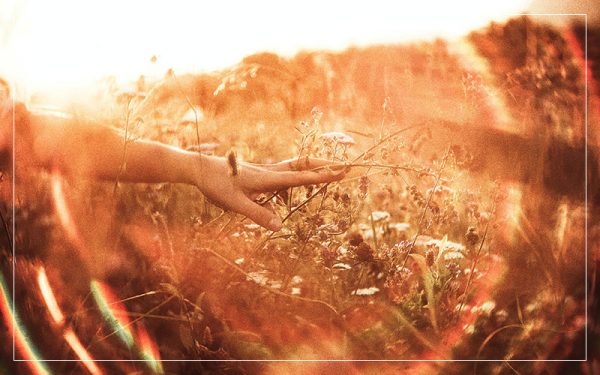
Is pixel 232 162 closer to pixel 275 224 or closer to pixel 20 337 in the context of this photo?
pixel 275 224

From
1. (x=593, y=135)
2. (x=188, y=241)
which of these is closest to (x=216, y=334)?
(x=188, y=241)

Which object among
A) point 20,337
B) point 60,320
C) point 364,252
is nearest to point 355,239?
point 364,252

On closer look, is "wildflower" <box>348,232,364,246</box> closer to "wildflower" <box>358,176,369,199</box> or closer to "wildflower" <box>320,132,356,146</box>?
"wildflower" <box>358,176,369,199</box>

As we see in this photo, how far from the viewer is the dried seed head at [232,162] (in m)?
2.96

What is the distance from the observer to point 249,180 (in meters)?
2.97

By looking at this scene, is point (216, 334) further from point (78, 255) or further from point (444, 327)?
point (444, 327)

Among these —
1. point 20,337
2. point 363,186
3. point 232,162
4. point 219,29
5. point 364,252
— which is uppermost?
point 219,29

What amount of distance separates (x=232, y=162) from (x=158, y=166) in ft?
0.99

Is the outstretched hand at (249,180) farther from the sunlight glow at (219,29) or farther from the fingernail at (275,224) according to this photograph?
the sunlight glow at (219,29)

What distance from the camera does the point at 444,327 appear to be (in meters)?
2.98

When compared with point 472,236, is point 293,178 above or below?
above

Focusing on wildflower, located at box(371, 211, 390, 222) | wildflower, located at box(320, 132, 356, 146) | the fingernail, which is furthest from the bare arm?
wildflower, located at box(371, 211, 390, 222)

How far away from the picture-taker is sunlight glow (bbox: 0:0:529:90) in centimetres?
296

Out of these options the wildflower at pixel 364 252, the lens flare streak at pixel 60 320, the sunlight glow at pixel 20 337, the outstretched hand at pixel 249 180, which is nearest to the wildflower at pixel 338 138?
the outstretched hand at pixel 249 180
